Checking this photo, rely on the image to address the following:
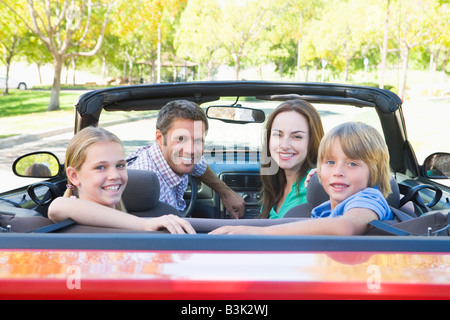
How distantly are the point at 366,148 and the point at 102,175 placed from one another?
41.9 inches

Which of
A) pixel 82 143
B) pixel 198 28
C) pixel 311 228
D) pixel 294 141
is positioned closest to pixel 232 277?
pixel 311 228

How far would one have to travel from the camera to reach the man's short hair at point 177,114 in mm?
3238

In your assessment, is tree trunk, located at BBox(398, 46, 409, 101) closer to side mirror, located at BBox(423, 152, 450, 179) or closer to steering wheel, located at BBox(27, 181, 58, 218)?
side mirror, located at BBox(423, 152, 450, 179)

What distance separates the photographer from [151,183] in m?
2.48

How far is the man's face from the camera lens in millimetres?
3256

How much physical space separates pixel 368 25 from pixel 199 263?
36146 mm

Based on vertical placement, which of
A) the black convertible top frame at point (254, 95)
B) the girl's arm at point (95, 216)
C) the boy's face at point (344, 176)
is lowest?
the girl's arm at point (95, 216)

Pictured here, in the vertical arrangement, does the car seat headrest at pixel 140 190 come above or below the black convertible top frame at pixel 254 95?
below

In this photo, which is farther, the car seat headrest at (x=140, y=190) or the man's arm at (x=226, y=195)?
the man's arm at (x=226, y=195)

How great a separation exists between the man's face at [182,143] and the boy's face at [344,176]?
3.81 feet

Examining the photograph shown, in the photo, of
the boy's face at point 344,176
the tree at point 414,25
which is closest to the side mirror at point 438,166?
the boy's face at point 344,176

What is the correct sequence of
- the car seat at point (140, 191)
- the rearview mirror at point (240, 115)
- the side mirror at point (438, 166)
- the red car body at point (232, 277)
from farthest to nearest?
1. the rearview mirror at point (240, 115)
2. the side mirror at point (438, 166)
3. the car seat at point (140, 191)
4. the red car body at point (232, 277)

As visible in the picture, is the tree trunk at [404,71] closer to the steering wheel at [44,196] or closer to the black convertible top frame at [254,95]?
the black convertible top frame at [254,95]
